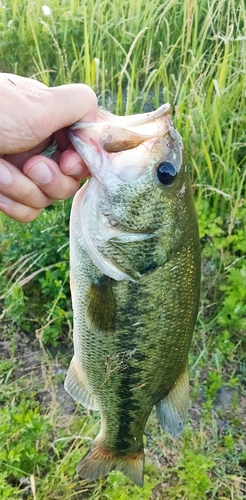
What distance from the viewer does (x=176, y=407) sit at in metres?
1.79

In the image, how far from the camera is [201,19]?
371cm

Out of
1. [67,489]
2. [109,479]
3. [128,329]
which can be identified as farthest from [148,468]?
[128,329]

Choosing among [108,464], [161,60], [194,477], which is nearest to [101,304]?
[108,464]

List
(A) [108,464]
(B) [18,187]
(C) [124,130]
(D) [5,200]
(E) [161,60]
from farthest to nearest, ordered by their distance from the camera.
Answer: (E) [161,60]
(A) [108,464]
(D) [5,200]
(B) [18,187]
(C) [124,130]

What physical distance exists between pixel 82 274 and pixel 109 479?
119 cm

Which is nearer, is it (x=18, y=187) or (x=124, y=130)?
(x=124, y=130)

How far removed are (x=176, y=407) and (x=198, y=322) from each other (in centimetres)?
112

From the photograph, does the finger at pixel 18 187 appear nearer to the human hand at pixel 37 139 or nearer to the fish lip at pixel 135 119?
the human hand at pixel 37 139

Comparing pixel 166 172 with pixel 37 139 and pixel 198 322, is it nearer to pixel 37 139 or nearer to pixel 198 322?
pixel 37 139

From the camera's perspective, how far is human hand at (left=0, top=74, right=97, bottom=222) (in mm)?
1453

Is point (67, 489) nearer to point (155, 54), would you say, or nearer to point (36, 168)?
point (36, 168)

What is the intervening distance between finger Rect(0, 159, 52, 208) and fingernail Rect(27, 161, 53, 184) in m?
0.04

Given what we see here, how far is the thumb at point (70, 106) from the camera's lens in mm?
1446

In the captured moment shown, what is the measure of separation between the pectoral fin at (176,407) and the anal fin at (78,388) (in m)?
0.28
